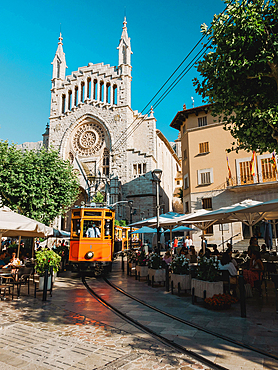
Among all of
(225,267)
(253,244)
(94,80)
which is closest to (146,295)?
(225,267)

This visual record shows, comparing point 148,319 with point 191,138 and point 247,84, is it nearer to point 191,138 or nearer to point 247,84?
point 247,84

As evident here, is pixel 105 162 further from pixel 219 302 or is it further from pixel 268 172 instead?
pixel 219 302

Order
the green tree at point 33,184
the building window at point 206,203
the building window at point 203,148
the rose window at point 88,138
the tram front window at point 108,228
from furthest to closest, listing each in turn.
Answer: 1. the rose window at point 88,138
2. the building window at point 203,148
3. the building window at point 206,203
4. the green tree at point 33,184
5. the tram front window at point 108,228

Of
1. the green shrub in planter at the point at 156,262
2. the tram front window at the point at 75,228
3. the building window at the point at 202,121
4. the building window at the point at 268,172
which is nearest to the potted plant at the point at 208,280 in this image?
the green shrub in planter at the point at 156,262

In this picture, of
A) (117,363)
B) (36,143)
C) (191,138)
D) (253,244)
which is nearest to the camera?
(117,363)

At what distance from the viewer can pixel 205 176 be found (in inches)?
953

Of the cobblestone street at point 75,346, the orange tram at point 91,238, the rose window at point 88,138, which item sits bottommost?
the cobblestone street at point 75,346

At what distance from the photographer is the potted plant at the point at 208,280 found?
6.95 metres

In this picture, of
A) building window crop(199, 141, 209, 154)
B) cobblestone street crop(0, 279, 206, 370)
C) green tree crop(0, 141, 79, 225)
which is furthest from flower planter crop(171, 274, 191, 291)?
building window crop(199, 141, 209, 154)

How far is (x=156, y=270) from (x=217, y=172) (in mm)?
15419

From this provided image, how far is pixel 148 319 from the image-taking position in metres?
5.96

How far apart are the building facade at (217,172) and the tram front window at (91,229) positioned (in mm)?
12571

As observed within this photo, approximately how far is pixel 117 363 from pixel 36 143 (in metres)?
85.2

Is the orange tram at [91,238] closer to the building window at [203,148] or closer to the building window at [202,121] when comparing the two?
the building window at [203,148]
